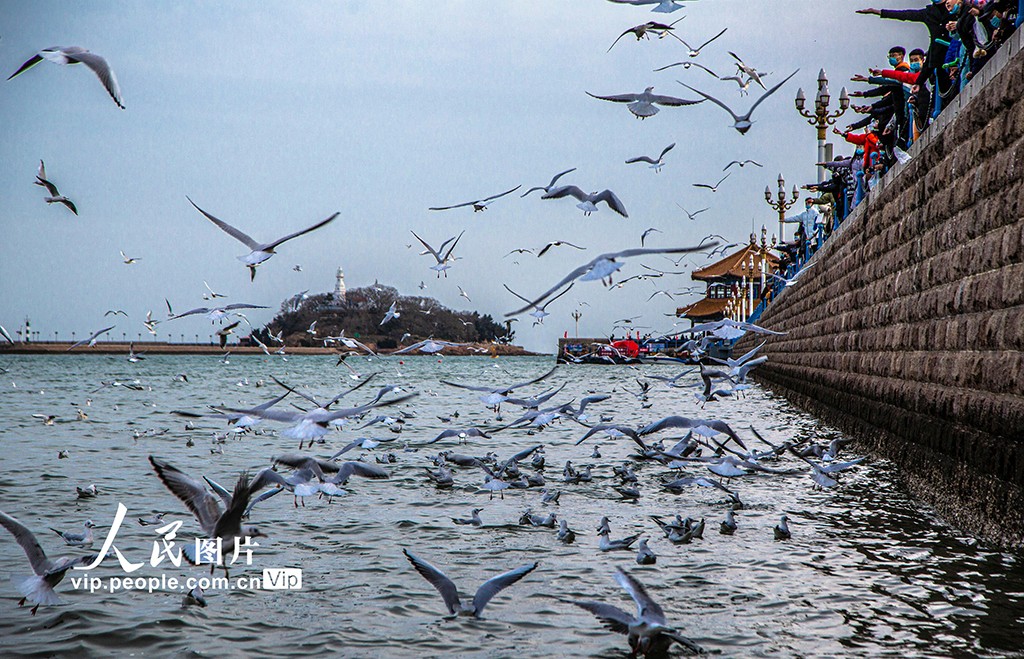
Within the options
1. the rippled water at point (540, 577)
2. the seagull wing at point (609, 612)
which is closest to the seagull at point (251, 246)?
the rippled water at point (540, 577)

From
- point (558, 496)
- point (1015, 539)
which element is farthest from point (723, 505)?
point (1015, 539)

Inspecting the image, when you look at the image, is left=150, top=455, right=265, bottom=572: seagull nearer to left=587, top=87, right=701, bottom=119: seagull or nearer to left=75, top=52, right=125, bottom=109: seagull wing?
left=75, top=52, right=125, bottom=109: seagull wing

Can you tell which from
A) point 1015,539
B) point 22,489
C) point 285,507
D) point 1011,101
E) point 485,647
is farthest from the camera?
point 22,489

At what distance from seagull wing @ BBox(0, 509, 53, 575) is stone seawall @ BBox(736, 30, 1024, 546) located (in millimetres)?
6251

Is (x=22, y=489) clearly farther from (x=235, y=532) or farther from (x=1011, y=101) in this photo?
(x=1011, y=101)

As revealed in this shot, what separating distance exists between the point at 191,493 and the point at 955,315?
22.8 feet

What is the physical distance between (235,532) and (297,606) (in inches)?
40.2

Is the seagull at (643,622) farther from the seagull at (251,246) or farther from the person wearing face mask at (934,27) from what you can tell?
the person wearing face mask at (934,27)

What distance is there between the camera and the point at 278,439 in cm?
1753

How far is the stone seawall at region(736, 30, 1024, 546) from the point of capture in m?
6.61

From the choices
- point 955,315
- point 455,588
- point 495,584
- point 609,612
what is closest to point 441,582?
point 455,588

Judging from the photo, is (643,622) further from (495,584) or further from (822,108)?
(822,108)

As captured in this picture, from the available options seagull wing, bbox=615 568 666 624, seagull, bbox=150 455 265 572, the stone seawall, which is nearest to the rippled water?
seagull wing, bbox=615 568 666 624

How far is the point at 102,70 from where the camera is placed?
6.70 meters
